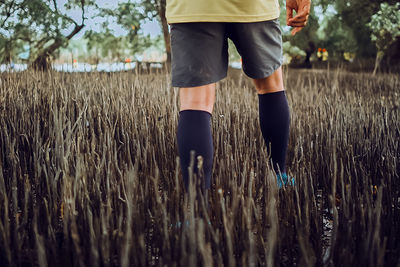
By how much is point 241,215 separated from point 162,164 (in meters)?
0.73

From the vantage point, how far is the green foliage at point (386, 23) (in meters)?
7.19

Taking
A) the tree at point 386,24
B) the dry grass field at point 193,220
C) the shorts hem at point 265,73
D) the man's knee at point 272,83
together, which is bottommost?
the dry grass field at point 193,220

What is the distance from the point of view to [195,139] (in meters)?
1.21

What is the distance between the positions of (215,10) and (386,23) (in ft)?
22.8

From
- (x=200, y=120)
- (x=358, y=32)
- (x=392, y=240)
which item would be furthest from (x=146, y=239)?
(x=358, y=32)

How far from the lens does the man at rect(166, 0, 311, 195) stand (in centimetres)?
119

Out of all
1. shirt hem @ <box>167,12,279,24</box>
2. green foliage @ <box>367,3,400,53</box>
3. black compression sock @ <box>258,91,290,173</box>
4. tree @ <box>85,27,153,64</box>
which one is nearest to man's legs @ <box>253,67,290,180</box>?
black compression sock @ <box>258,91,290,173</box>

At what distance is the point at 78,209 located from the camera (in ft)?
3.63

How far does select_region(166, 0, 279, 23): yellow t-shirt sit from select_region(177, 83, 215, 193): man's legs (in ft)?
0.64

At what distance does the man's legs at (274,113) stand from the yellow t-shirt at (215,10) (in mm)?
283

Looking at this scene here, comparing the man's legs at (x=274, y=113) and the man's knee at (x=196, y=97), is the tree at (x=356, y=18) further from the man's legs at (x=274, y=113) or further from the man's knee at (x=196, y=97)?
the man's knee at (x=196, y=97)

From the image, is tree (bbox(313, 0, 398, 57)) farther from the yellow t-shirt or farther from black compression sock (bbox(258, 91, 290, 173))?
the yellow t-shirt

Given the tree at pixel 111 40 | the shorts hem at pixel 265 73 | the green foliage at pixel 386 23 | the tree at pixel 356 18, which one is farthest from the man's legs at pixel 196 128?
the green foliage at pixel 386 23

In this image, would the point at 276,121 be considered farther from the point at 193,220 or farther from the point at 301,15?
the point at 193,220
